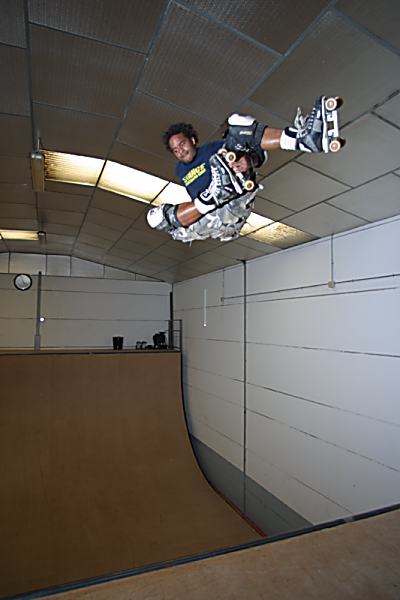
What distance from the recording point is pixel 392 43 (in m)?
1.66

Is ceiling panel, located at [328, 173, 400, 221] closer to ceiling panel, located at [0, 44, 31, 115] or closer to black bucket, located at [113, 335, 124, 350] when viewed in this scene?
ceiling panel, located at [0, 44, 31, 115]

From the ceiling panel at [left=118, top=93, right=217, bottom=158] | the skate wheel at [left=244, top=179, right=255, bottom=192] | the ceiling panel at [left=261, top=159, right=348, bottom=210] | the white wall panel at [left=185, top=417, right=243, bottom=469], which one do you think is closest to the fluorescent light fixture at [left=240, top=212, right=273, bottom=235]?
the ceiling panel at [left=261, top=159, right=348, bottom=210]

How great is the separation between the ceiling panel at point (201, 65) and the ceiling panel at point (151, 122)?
83 millimetres

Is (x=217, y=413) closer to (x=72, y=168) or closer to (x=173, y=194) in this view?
(x=173, y=194)

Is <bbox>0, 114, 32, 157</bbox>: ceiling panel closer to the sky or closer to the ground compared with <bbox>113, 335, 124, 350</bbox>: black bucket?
closer to the sky

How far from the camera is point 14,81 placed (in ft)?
7.86

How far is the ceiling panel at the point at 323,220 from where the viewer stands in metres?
3.35

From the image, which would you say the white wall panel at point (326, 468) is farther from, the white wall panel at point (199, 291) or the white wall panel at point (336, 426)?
the white wall panel at point (199, 291)

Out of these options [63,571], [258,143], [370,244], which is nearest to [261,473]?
[63,571]

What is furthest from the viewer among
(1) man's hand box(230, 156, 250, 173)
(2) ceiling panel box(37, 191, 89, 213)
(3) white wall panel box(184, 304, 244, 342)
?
(3) white wall panel box(184, 304, 244, 342)

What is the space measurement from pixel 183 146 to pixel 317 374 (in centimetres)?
304

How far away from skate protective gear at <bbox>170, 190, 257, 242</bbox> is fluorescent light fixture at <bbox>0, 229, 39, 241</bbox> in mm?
4971

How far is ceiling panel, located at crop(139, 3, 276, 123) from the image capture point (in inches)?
71.2

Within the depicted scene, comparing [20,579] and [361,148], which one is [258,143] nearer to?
[361,148]
